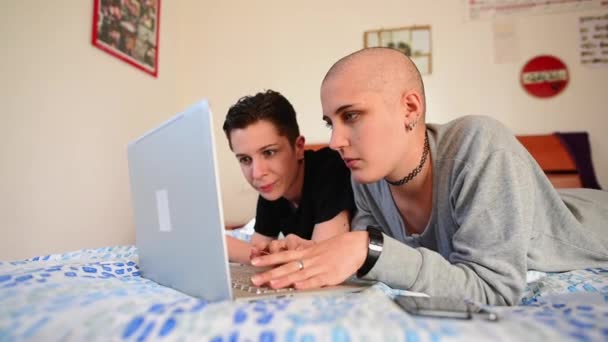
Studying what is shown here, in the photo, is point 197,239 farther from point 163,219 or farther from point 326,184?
point 326,184

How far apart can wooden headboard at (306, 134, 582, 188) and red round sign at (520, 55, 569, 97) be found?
0.26 metres

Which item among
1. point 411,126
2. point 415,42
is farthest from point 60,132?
point 415,42

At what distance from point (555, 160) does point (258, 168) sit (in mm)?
1637

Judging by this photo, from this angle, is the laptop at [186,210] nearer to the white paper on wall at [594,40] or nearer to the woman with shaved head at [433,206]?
the woman with shaved head at [433,206]

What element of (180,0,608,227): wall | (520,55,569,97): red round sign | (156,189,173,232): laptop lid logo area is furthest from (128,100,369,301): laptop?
(520,55,569,97): red round sign

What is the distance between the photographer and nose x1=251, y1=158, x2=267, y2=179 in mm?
1082

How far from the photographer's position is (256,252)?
0.82 m

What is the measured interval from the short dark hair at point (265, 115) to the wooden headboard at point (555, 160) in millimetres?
1430

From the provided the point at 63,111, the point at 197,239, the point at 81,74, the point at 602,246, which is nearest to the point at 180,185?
the point at 197,239

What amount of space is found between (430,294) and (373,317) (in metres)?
0.27

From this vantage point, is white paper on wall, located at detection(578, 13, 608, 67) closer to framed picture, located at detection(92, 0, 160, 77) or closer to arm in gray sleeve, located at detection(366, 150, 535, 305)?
arm in gray sleeve, located at detection(366, 150, 535, 305)

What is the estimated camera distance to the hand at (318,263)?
0.55 metres

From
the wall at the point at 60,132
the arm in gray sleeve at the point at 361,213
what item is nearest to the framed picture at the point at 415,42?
the arm in gray sleeve at the point at 361,213

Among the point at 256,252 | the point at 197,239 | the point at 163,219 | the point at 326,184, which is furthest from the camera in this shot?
the point at 326,184
